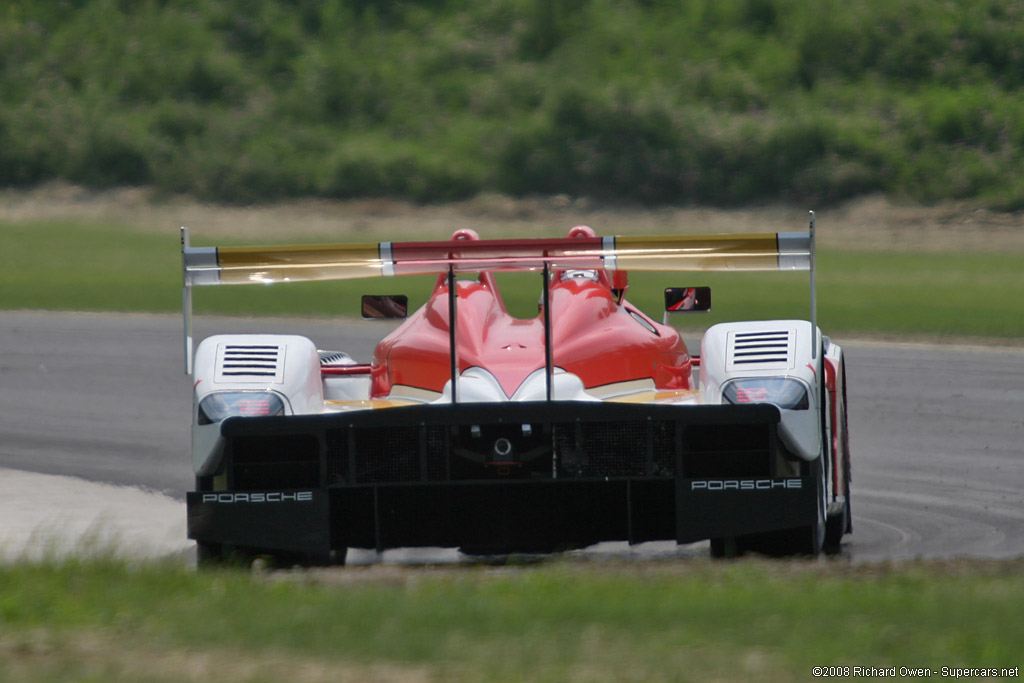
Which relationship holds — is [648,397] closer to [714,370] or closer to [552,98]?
[714,370]

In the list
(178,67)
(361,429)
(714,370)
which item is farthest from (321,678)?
(178,67)

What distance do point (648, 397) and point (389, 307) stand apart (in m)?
1.51

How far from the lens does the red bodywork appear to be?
282 inches

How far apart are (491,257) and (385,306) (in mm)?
1504

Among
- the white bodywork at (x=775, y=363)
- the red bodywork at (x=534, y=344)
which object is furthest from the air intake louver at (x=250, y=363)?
the white bodywork at (x=775, y=363)

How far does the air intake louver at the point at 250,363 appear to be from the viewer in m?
6.77

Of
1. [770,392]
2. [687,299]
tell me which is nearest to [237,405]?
[770,392]

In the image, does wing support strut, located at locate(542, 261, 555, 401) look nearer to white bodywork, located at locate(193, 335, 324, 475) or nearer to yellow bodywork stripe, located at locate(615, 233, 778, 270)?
yellow bodywork stripe, located at locate(615, 233, 778, 270)

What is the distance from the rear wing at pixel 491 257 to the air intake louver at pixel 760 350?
0.42 m

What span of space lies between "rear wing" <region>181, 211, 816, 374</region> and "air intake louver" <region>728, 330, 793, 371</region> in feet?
1.38

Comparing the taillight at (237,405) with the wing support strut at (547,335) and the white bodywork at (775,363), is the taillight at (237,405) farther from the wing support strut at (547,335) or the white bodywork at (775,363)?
the white bodywork at (775,363)

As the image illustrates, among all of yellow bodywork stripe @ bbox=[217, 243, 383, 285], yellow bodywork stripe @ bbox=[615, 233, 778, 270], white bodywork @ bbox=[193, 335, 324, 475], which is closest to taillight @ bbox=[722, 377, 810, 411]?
yellow bodywork stripe @ bbox=[615, 233, 778, 270]

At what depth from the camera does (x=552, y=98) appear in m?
39.3

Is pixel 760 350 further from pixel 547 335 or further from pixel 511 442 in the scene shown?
pixel 511 442
